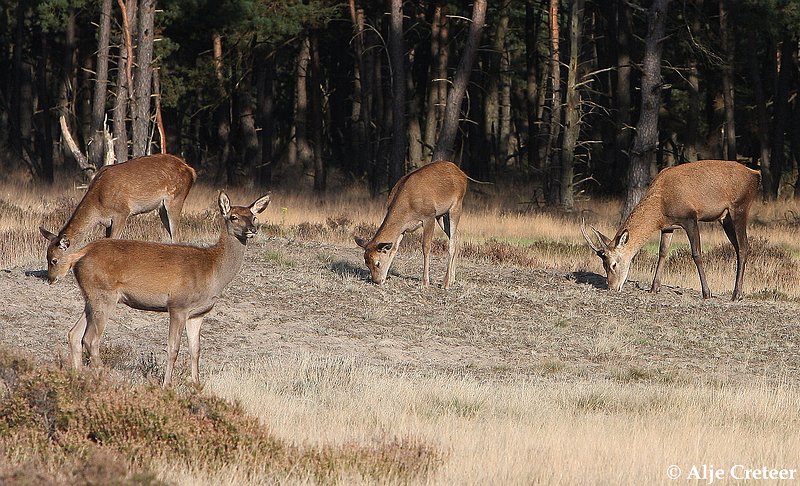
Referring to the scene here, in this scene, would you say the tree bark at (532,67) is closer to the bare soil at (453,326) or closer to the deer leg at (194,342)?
the bare soil at (453,326)

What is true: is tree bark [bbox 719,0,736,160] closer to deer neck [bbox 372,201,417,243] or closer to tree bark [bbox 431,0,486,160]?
tree bark [bbox 431,0,486,160]

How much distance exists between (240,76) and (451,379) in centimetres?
2397

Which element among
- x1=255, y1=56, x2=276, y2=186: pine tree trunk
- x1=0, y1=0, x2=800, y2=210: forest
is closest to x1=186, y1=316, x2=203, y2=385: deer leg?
x1=0, y1=0, x2=800, y2=210: forest

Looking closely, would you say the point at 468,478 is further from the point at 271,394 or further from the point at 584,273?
the point at 584,273

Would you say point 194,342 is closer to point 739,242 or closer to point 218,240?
point 218,240

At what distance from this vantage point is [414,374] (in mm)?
12562

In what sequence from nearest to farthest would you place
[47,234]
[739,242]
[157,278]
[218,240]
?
[157,278] < [218,240] < [47,234] < [739,242]

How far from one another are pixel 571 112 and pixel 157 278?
20082 mm

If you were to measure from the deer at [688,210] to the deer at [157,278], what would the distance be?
27.4 ft

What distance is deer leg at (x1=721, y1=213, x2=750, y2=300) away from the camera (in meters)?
17.9

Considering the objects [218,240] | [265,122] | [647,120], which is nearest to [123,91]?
[647,120]

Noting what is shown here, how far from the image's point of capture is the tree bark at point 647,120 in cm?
2347

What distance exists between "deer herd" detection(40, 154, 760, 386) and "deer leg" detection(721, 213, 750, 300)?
1 cm

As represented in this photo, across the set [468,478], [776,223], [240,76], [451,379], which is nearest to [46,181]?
[240,76]
